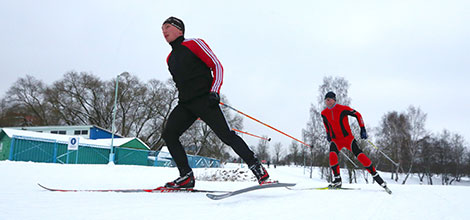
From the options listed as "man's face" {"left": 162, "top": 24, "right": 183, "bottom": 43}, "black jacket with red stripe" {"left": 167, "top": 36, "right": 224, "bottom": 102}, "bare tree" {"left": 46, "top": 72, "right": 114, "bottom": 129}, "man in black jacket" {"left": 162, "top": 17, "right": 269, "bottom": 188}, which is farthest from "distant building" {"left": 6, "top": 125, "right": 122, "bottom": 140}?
"black jacket with red stripe" {"left": 167, "top": 36, "right": 224, "bottom": 102}

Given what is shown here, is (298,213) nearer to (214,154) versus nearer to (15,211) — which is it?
(15,211)

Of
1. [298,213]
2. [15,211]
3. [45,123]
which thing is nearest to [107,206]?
[15,211]

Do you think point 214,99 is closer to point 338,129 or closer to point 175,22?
point 175,22

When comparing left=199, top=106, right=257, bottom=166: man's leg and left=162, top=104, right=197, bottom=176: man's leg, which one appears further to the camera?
left=162, top=104, right=197, bottom=176: man's leg

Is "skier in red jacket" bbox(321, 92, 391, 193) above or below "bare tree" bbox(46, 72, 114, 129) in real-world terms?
below

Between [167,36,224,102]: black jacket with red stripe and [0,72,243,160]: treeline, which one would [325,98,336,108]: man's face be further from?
[0,72,243,160]: treeline

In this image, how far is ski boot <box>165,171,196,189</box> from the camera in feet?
10.3

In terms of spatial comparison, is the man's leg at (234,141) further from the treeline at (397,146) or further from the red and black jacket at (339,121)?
the treeline at (397,146)

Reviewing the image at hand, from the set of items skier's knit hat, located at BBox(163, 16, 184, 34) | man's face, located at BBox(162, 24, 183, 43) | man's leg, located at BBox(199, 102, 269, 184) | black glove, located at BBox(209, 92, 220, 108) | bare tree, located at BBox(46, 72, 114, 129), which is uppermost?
bare tree, located at BBox(46, 72, 114, 129)

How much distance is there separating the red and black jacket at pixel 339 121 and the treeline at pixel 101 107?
28134 mm

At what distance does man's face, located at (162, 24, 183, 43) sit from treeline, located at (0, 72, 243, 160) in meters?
29.5

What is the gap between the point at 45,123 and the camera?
1340 inches

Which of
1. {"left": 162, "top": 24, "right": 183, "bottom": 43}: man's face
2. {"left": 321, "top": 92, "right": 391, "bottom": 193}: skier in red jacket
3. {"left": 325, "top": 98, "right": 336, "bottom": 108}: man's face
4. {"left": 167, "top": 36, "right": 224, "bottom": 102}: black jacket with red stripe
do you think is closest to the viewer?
{"left": 167, "top": 36, "right": 224, "bottom": 102}: black jacket with red stripe

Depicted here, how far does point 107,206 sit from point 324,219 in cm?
140
